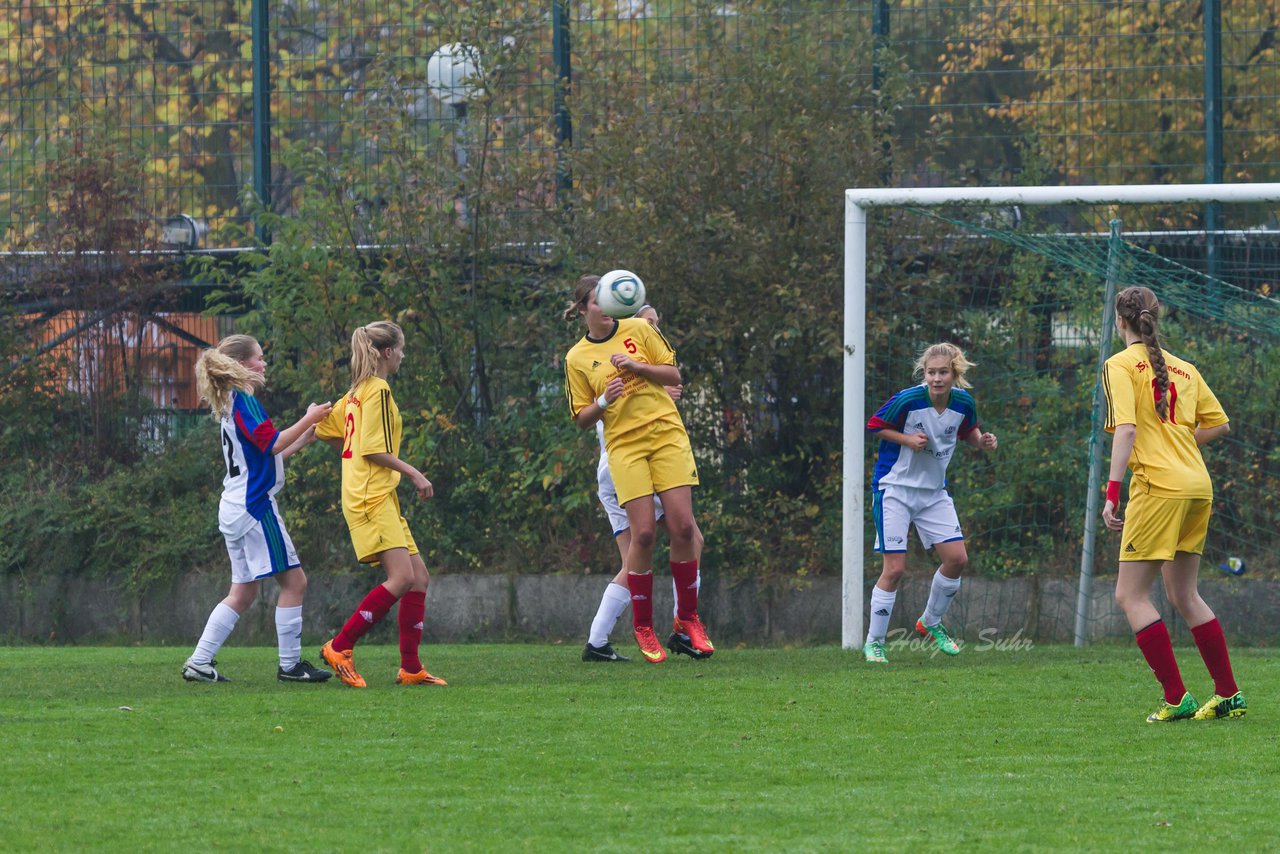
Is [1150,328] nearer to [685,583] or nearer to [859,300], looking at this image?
[685,583]

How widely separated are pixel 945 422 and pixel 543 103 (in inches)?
202

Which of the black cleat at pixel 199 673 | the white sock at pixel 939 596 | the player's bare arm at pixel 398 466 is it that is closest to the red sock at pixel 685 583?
the white sock at pixel 939 596

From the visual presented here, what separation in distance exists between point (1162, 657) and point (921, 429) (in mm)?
2573

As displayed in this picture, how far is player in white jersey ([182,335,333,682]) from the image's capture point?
8336mm

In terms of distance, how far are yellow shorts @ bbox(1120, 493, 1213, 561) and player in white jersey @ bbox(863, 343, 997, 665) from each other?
6.98 feet

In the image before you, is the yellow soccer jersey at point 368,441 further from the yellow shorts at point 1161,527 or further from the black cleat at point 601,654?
the yellow shorts at point 1161,527

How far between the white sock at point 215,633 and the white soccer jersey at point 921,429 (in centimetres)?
344

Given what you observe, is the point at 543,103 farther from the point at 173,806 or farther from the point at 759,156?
the point at 173,806

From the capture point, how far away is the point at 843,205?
38.6 feet

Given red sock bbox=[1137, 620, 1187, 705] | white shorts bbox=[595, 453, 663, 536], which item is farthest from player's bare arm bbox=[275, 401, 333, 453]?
red sock bbox=[1137, 620, 1187, 705]

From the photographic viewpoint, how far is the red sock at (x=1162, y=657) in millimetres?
6789

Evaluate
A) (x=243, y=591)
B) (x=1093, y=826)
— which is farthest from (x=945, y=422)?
(x=1093, y=826)

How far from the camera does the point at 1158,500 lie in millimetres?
6844

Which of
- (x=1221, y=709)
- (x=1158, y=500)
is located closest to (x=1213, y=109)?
(x=1158, y=500)
